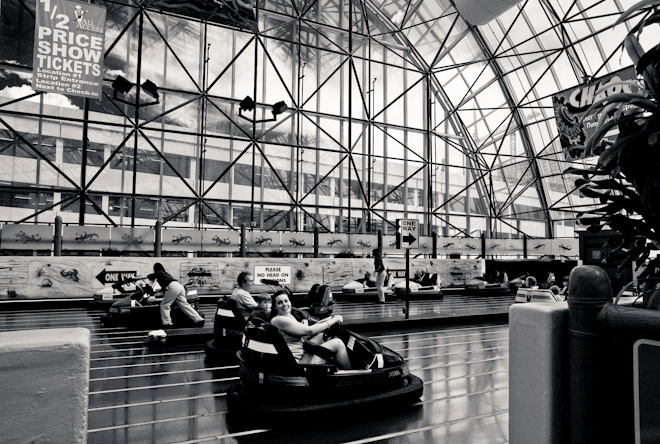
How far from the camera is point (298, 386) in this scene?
11.8 ft

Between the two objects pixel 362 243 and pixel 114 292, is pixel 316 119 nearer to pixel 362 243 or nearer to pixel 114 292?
pixel 362 243

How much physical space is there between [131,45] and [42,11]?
597 cm

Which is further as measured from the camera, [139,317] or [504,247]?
[504,247]

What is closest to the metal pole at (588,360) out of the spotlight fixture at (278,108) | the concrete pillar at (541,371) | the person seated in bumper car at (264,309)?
the concrete pillar at (541,371)

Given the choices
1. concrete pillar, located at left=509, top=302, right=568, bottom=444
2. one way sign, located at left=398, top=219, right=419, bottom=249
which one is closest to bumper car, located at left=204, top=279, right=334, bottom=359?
one way sign, located at left=398, top=219, right=419, bottom=249

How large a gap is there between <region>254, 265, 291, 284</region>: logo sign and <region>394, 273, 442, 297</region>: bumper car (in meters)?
3.33

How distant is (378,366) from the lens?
4039 mm

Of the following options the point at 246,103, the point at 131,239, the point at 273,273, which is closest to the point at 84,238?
the point at 131,239

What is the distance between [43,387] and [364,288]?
11.3m

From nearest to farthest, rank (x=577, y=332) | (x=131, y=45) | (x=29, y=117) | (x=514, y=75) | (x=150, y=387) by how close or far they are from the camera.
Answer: (x=577, y=332)
(x=150, y=387)
(x=29, y=117)
(x=131, y=45)
(x=514, y=75)

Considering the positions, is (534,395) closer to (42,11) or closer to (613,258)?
(613,258)

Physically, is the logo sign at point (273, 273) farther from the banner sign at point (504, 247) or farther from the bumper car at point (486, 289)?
the banner sign at point (504, 247)

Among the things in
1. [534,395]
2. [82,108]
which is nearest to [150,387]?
[534,395]

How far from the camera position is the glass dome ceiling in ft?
47.5
